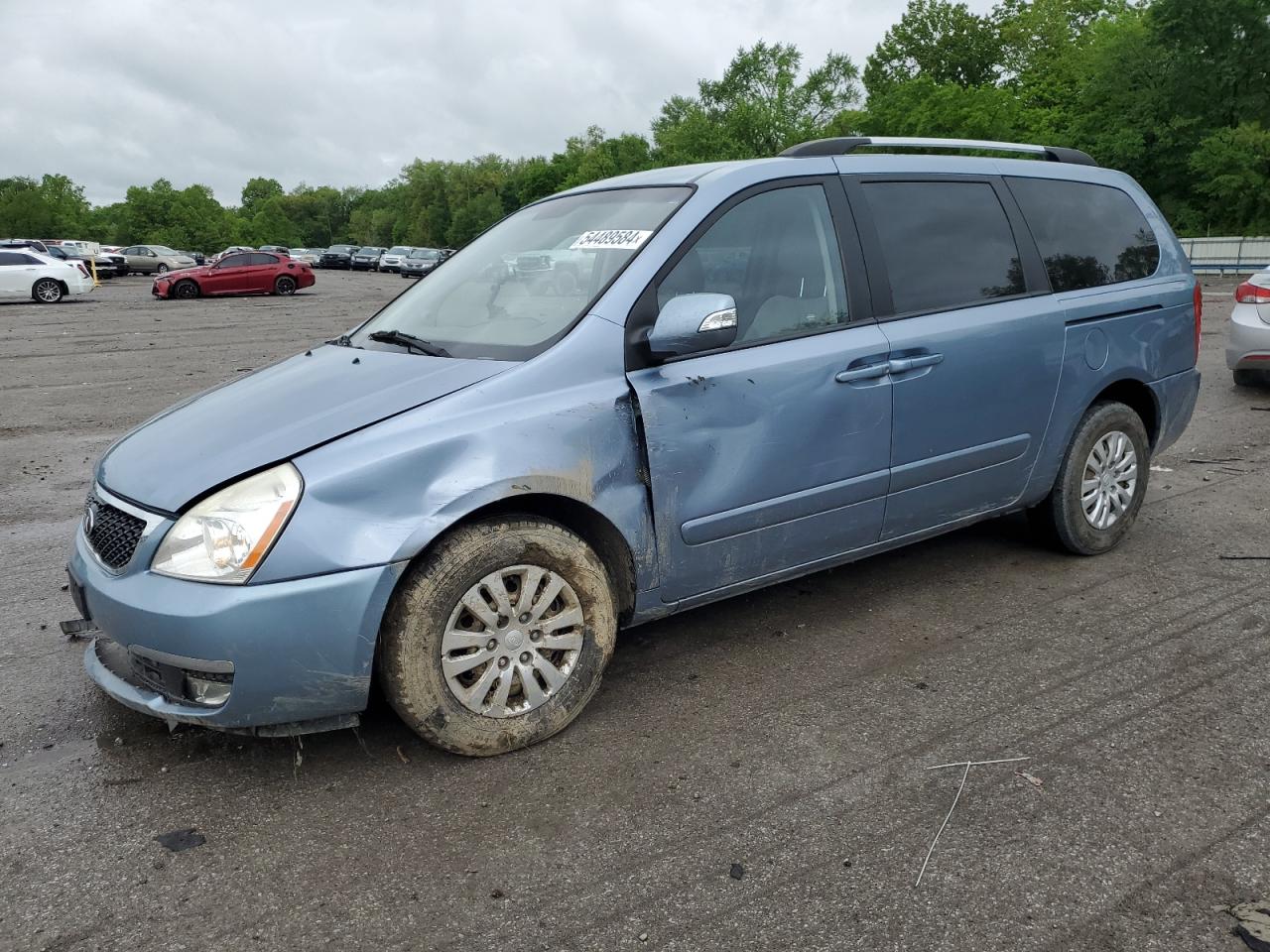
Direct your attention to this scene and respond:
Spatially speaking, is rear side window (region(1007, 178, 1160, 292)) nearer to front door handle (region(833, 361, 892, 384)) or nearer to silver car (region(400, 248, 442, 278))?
front door handle (region(833, 361, 892, 384))

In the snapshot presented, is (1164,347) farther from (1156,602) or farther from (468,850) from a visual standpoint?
(468,850)

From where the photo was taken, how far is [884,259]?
13.0 ft

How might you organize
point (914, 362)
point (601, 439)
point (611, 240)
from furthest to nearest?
point (914, 362) → point (611, 240) → point (601, 439)

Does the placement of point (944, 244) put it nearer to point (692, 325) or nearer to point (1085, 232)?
point (1085, 232)

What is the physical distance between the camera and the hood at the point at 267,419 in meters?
2.96

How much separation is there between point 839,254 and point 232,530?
7.75ft

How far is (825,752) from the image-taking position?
314cm

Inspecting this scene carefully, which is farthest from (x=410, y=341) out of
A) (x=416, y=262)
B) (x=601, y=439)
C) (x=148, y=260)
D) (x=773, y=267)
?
(x=148, y=260)

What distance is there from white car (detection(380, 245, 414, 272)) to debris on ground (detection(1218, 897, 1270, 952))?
59261 millimetres

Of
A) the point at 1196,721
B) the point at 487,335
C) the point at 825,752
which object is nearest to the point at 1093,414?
the point at 1196,721

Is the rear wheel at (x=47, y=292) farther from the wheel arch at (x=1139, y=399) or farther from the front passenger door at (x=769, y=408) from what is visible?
the wheel arch at (x=1139, y=399)

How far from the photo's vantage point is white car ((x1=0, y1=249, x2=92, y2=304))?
92.8 ft

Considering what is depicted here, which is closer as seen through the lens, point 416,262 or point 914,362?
point 914,362

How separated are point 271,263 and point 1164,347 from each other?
33117 millimetres
